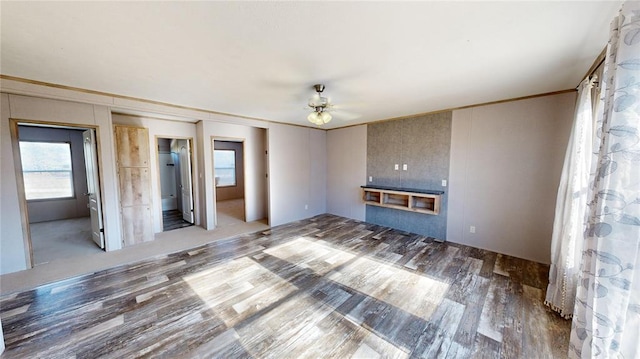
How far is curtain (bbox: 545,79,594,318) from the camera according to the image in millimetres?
2123

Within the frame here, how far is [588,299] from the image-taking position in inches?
48.6

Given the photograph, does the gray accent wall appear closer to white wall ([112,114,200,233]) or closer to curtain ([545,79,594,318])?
curtain ([545,79,594,318])

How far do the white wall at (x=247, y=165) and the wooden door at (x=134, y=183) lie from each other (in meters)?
0.98

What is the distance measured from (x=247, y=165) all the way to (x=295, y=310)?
3851 mm

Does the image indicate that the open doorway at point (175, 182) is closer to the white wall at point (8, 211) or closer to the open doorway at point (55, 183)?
the open doorway at point (55, 183)

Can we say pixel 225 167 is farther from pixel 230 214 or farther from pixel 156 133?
pixel 156 133

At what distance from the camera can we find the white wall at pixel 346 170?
5513mm

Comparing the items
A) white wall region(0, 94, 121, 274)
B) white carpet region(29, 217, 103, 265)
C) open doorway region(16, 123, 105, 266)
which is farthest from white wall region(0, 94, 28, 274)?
open doorway region(16, 123, 105, 266)

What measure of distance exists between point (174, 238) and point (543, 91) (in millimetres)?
6510

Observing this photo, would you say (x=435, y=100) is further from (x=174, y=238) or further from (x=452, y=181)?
(x=174, y=238)

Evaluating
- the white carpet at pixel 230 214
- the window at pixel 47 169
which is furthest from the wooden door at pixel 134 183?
the window at pixel 47 169

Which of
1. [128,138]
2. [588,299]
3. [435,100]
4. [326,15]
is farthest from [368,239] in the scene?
[128,138]

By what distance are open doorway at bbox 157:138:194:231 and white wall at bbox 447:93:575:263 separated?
5728 mm

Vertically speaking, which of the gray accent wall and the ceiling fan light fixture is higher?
the ceiling fan light fixture
